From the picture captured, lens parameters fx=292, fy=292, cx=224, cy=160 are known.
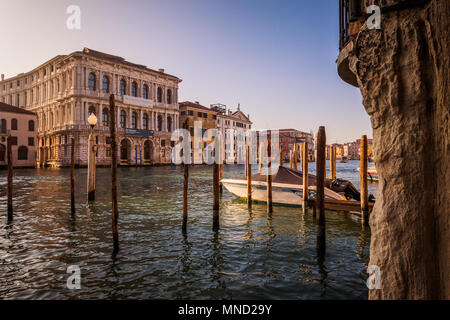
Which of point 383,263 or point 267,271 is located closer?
point 383,263

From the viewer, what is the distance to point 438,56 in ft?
6.53

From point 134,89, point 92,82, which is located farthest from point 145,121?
point 92,82

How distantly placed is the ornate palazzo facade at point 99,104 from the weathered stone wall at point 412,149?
37.8 meters

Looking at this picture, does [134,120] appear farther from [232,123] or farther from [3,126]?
[232,123]

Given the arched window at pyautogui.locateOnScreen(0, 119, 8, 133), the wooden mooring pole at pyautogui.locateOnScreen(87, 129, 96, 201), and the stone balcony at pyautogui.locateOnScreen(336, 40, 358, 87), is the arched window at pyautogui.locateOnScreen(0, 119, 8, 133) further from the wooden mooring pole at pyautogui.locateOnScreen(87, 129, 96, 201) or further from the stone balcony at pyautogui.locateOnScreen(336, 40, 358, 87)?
the stone balcony at pyautogui.locateOnScreen(336, 40, 358, 87)

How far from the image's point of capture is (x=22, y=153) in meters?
34.1

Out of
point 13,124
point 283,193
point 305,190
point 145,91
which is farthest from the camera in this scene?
point 145,91

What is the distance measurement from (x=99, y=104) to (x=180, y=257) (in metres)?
36.8

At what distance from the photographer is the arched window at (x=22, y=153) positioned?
33594mm

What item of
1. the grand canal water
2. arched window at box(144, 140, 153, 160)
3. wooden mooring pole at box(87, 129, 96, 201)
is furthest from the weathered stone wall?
arched window at box(144, 140, 153, 160)
